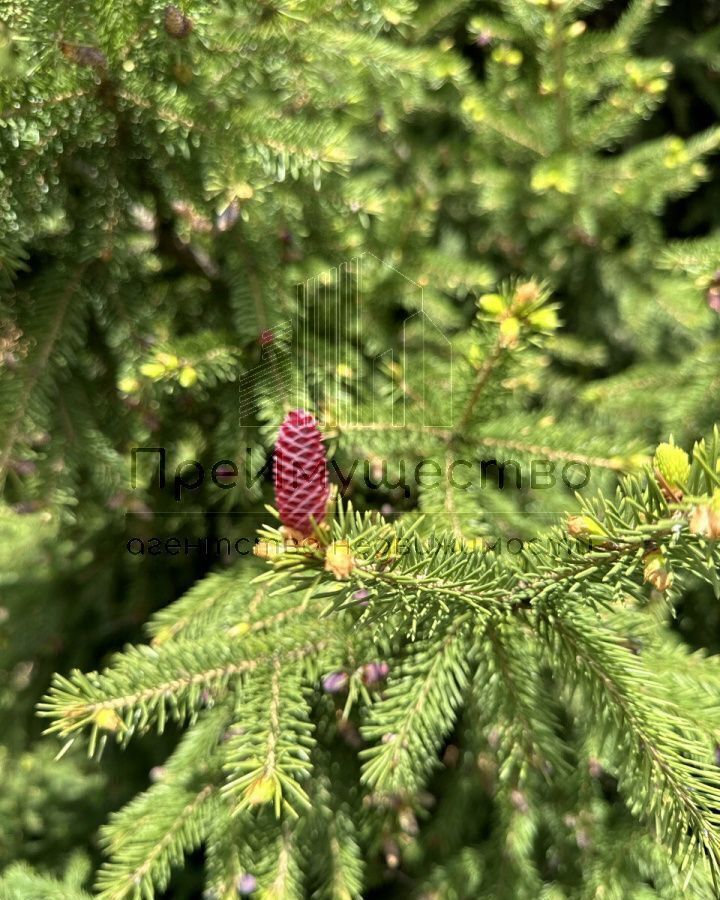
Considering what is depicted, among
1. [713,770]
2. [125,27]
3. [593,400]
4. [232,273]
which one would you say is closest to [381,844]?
[713,770]

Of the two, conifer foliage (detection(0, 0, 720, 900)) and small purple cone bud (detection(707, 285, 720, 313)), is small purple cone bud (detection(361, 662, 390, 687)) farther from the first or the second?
small purple cone bud (detection(707, 285, 720, 313))

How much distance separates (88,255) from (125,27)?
0.38 metres

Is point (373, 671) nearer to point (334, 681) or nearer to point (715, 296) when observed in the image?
point (334, 681)

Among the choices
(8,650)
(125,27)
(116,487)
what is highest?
(125,27)

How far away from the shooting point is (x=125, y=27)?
97 centimetres

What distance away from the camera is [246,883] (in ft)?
3.98

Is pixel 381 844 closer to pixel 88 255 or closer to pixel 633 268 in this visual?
pixel 88 255

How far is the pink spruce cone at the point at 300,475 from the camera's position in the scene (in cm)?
77

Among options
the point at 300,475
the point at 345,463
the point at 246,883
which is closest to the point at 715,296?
the point at 345,463

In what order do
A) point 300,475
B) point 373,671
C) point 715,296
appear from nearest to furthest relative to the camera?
point 300,475 < point 373,671 < point 715,296

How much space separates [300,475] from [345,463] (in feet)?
1.87

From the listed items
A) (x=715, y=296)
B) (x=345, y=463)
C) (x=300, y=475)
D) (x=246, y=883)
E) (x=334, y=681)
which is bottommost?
(x=246, y=883)

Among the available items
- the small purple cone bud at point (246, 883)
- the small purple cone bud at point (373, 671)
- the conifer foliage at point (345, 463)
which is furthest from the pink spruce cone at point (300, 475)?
the small purple cone bud at point (246, 883)

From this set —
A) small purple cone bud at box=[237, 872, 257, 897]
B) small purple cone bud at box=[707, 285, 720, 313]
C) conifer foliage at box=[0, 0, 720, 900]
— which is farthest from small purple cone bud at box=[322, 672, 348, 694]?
small purple cone bud at box=[707, 285, 720, 313]
